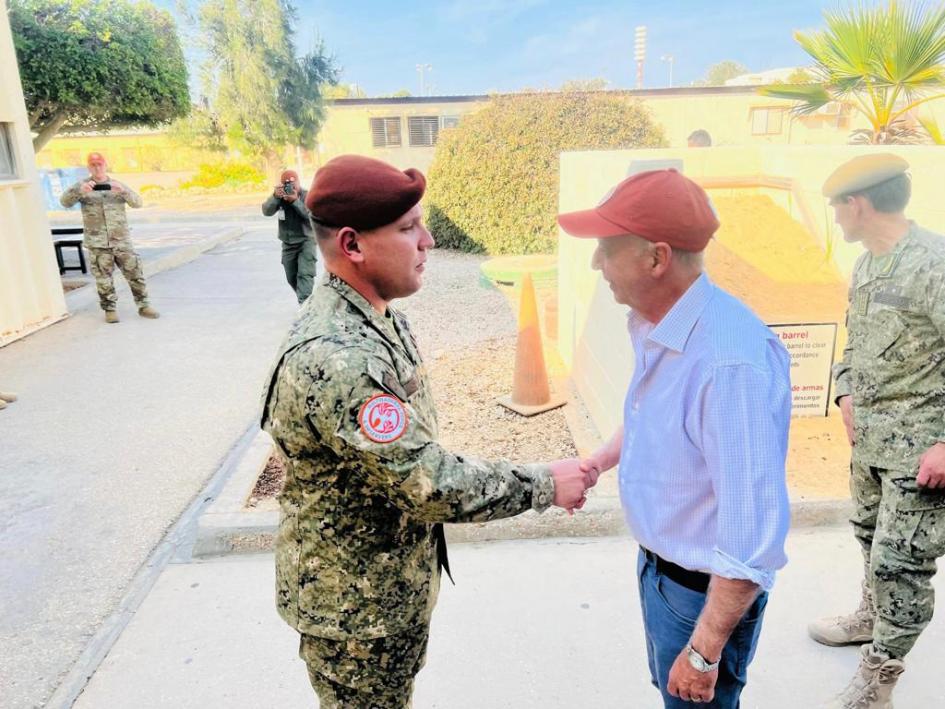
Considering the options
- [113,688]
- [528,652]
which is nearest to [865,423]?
[528,652]

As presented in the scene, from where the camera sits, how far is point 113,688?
275cm

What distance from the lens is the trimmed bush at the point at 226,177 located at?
36.8m

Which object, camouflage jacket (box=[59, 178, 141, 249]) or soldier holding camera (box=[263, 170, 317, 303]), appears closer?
soldier holding camera (box=[263, 170, 317, 303])

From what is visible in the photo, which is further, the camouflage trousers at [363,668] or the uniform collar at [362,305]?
the camouflage trousers at [363,668]

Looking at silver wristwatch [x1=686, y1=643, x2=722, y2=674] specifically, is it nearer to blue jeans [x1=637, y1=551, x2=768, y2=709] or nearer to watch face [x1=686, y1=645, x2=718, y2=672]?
watch face [x1=686, y1=645, x2=718, y2=672]

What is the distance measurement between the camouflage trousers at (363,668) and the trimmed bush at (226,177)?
124ft

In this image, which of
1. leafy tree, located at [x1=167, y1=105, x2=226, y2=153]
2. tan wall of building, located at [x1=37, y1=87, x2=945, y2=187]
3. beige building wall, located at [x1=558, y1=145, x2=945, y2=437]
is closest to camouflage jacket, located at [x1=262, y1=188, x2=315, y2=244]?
beige building wall, located at [x1=558, y1=145, x2=945, y2=437]

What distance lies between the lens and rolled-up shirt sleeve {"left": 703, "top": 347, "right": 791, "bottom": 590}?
1418 mm

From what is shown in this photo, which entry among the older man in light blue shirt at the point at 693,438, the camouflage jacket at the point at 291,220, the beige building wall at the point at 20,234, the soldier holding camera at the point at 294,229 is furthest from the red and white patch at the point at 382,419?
the beige building wall at the point at 20,234

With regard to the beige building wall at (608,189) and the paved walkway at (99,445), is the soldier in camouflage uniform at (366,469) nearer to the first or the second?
the paved walkway at (99,445)

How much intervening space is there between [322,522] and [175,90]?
1664cm

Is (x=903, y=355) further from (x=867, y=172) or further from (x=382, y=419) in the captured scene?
(x=382, y=419)

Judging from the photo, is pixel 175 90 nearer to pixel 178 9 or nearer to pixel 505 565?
pixel 505 565

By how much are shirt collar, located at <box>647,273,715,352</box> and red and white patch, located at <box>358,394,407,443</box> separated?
0.61 m
